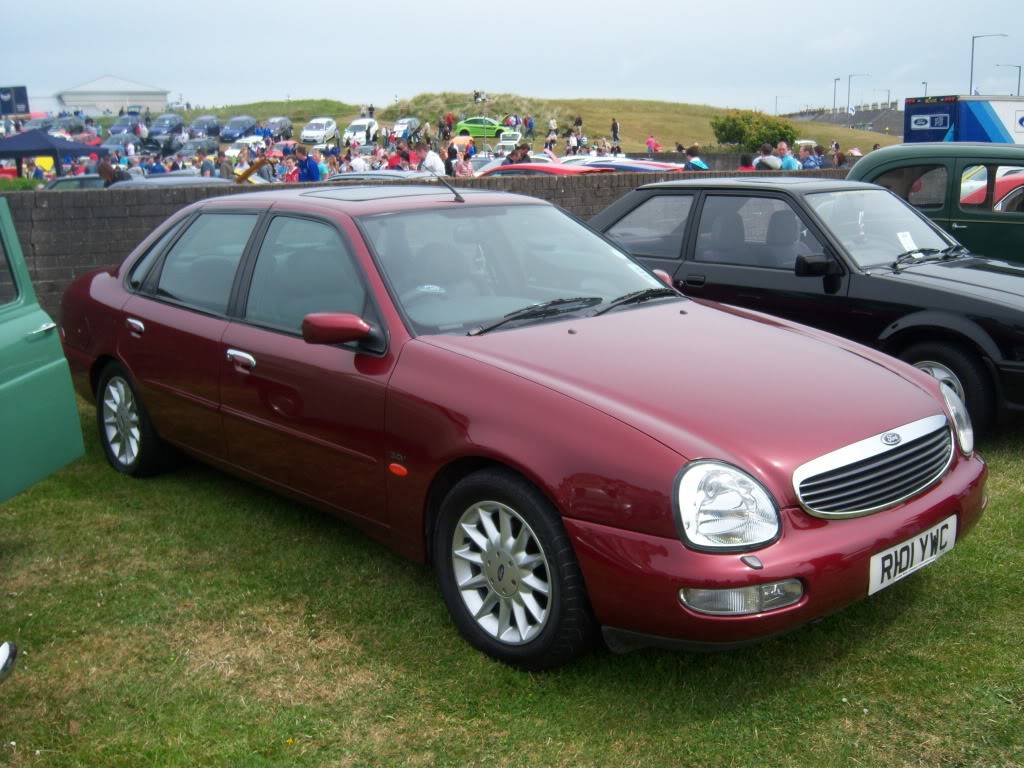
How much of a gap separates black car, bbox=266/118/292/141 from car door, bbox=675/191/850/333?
57750 millimetres

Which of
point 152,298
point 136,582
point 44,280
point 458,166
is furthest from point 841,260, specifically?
point 458,166

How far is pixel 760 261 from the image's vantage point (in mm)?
6695

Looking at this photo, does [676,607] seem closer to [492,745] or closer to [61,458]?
[492,745]

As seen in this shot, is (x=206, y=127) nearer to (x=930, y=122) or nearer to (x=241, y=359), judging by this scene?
(x=930, y=122)

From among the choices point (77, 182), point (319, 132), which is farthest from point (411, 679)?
point (319, 132)

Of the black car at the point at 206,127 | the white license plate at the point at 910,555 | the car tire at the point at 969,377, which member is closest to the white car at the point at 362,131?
the black car at the point at 206,127

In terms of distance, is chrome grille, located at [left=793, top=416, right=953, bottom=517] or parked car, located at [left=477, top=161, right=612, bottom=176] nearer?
chrome grille, located at [left=793, top=416, right=953, bottom=517]

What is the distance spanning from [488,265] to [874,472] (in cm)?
187

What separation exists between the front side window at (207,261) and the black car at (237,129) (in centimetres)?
6317

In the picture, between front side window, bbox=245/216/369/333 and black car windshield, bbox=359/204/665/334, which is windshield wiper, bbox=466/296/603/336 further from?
front side window, bbox=245/216/369/333

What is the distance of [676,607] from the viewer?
10.0 ft

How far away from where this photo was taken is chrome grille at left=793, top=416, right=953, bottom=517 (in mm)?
3197

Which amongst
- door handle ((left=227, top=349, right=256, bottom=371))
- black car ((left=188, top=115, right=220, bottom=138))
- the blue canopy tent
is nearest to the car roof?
door handle ((left=227, top=349, right=256, bottom=371))

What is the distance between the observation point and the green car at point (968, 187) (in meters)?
8.14
